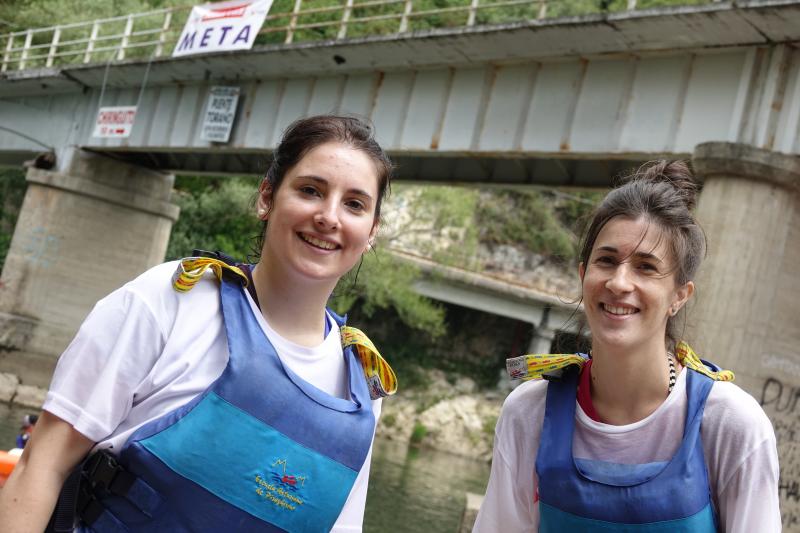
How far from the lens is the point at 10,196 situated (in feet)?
116

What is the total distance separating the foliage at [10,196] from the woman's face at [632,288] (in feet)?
113

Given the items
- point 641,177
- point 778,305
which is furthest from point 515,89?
point 641,177

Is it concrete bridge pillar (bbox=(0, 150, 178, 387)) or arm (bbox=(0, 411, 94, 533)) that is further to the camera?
concrete bridge pillar (bbox=(0, 150, 178, 387))

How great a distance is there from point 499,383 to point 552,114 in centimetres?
2523

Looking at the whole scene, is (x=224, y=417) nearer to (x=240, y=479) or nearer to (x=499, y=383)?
(x=240, y=479)

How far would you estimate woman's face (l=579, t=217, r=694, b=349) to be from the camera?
2998 millimetres

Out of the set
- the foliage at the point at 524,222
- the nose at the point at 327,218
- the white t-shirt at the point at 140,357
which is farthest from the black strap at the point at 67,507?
the foliage at the point at 524,222

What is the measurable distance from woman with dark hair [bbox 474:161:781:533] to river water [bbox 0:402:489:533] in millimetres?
13150

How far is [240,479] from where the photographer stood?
8.41ft

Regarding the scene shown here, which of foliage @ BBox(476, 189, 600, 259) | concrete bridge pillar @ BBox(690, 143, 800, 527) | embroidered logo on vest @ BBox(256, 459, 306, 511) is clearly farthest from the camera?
foliage @ BBox(476, 189, 600, 259)

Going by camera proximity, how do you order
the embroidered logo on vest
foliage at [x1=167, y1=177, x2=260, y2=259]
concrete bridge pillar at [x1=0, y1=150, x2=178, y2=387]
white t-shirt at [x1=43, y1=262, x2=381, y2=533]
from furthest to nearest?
foliage at [x1=167, y1=177, x2=260, y2=259] < concrete bridge pillar at [x1=0, y1=150, x2=178, y2=387] < the embroidered logo on vest < white t-shirt at [x1=43, y1=262, x2=381, y2=533]

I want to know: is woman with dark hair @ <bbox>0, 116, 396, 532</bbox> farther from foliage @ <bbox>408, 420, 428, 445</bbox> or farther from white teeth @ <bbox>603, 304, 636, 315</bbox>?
foliage @ <bbox>408, 420, 428, 445</bbox>

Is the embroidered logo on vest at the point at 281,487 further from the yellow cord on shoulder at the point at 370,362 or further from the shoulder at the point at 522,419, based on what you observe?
the shoulder at the point at 522,419

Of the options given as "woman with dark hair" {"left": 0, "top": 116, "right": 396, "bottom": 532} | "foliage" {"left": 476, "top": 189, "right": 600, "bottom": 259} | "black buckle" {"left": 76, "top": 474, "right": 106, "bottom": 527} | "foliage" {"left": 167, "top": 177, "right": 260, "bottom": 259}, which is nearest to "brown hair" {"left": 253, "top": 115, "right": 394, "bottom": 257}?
"woman with dark hair" {"left": 0, "top": 116, "right": 396, "bottom": 532}
